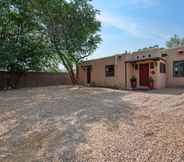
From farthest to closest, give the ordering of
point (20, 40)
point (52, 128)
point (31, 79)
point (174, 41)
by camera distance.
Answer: point (174, 41) < point (31, 79) < point (20, 40) < point (52, 128)

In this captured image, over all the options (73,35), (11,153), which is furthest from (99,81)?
(11,153)

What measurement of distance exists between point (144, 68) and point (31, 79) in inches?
403

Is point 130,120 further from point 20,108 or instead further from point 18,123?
point 20,108

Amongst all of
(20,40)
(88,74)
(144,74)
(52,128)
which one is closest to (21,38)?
(20,40)

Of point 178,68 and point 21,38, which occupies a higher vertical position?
point 21,38

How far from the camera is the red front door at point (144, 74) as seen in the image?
570 inches

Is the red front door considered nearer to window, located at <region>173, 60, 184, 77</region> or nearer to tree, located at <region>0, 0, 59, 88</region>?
window, located at <region>173, 60, 184, 77</region>

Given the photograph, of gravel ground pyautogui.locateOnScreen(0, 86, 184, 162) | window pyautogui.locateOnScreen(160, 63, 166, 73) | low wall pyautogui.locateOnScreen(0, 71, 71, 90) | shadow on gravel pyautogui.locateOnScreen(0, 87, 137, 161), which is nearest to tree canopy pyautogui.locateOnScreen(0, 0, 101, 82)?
low wall pyautogui.locateOnScreen(0, 71, 71, 90)

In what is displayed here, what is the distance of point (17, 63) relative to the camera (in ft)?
51.9

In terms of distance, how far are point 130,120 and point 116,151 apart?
1.67 metres

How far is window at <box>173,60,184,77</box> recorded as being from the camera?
13.6 meters

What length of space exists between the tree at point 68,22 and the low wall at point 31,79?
386 centimetres

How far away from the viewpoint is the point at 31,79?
59.0 feet

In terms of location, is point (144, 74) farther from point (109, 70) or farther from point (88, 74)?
point (88, 74)
